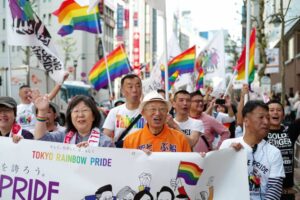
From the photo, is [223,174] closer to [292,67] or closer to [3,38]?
[292,67]

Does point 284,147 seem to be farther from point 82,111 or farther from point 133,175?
point 82,111

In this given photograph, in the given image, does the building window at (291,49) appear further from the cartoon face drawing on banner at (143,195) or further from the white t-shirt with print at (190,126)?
the cartoon face drawing on banner at (143,195)

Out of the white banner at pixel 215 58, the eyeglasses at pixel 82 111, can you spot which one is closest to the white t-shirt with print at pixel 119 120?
the eyeglasses at pixel 82 111

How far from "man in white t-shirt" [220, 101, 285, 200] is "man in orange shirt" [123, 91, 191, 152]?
420 millimetres

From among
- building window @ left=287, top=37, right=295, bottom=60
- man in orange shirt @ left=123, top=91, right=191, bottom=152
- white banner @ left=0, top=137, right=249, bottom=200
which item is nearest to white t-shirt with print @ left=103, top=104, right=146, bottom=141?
man in orange shirt @ left=123, top=91, right=191, bottom=152

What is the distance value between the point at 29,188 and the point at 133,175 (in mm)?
857

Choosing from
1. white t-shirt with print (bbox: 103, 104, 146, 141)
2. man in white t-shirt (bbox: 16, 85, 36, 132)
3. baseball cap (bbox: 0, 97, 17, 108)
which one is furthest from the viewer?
man in white t-shirt (bbox: 16, 85, 36, 132)

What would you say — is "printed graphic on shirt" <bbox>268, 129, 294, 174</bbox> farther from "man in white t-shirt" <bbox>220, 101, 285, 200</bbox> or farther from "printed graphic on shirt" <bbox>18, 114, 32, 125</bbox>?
"printed graphic on shirt" <bbox>18, 114, 32, 125</bbox>

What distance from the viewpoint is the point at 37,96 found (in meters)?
4.29

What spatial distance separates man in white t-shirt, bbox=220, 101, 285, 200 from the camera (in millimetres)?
3629

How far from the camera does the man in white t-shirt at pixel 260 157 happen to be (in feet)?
11.9

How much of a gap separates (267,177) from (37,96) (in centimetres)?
207

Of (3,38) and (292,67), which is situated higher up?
(3,38)

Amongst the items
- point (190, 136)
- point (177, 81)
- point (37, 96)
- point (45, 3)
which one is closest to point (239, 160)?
point (190, 136)
